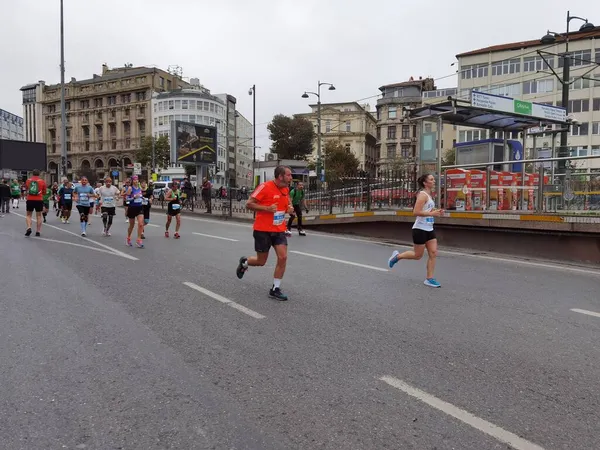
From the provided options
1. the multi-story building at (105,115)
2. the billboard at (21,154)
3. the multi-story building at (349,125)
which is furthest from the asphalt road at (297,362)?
the multi-story building at (349,125)

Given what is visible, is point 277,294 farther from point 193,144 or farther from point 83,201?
point 193,144

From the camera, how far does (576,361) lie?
13.9ft

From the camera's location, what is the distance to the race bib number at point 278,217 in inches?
257

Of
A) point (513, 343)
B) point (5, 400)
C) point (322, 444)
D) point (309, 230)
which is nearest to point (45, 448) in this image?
point (5, 400)

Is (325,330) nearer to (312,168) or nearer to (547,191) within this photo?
(547,191)

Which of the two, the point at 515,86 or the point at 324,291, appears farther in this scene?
the point at 515,86

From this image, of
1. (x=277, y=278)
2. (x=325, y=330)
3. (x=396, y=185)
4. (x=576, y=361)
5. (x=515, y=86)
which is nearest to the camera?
(x=576, y=361)

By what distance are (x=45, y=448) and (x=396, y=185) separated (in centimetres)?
1287

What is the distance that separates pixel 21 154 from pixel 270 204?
1276 inches

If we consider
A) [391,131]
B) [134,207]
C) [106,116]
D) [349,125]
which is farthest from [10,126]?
[134,207]

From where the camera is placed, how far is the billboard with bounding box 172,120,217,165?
33.9m

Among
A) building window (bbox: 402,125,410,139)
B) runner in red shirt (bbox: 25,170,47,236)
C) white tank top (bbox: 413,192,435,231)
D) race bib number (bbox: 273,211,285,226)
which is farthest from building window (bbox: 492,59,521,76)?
race bib number (bbox: 273,211,285,226)

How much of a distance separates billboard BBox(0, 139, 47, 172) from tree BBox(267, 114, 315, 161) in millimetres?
36224

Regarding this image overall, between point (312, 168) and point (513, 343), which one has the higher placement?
point (312, 168)
